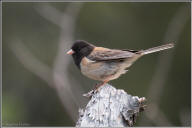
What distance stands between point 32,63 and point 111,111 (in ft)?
12.9

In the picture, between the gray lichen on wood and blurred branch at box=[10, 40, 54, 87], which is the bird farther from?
blurred branch at box=[10, 40, 54, 87]

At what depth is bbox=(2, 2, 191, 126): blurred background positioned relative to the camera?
24.9 ft

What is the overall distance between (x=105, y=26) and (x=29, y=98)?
1.83 metres

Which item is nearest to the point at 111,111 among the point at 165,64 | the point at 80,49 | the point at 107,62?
the point at 107,62

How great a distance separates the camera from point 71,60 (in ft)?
26.1

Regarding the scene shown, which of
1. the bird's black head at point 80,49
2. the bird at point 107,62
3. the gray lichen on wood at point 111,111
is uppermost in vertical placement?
the bird's black head at point 80,49

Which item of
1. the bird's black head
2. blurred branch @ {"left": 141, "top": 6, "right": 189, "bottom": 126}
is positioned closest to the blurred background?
blurred branch @ {"left": 141, "top": 6, "right": 189, "bottom": 126}

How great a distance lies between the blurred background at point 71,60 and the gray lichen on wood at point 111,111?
297 cm

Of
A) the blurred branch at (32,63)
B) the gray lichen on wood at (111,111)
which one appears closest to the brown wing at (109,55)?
the gray lichen on wood at (111,111)

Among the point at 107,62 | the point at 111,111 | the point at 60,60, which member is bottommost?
the point at 111,111

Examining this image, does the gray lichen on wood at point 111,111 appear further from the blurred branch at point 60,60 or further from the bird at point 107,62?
the blurred branch at point 60,60

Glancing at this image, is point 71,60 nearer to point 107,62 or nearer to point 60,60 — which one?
point 60,60

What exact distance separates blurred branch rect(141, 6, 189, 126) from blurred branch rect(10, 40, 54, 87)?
164 cm

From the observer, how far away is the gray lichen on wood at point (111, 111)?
3.97 meters
